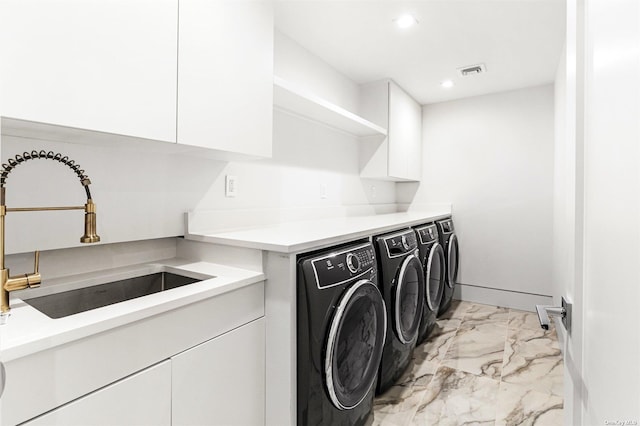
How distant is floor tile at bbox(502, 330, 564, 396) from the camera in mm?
2029

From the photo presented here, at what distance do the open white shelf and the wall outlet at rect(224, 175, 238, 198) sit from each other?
1.76ft

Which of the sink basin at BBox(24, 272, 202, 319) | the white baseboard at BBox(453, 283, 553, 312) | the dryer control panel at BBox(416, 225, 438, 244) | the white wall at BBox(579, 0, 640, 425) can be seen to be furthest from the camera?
the white baseboard at BBox(453, 283, 553, 312)

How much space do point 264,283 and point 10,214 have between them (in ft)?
2.93

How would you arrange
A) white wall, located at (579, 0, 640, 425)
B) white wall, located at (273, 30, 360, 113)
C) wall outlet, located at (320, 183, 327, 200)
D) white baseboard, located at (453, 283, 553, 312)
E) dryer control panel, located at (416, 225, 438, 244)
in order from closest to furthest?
white wall, located at (579, 0, 640, 425), white wall, located at (273, 30, 360, 113), dryer control panel, located at (416, 225, 438, 244), wall outlet, located at (320, 183, 327, 200), white baseboard, located at (453, 283, 553, 312)

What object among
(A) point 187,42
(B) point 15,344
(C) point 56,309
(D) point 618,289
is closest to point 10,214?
(C) point 56,309

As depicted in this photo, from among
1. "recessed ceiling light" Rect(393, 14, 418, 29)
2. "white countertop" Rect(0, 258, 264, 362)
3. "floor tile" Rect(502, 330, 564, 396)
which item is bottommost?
"floor tile" Rect(502, 330, 564, 396)

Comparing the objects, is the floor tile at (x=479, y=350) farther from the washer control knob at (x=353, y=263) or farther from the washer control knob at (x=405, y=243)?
the washer control knob at (x=353, y=263)

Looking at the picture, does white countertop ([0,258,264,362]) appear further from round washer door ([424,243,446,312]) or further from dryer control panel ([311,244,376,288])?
round washer door ([424,243,446,312])

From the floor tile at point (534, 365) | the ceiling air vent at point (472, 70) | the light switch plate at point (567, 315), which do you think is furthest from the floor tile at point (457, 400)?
the ceiling air vent at point (472, 70)

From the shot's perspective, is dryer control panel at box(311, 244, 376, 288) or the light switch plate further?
dryer control panel at box(311, 244, 376, 288)

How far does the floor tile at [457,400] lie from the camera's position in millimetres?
1721

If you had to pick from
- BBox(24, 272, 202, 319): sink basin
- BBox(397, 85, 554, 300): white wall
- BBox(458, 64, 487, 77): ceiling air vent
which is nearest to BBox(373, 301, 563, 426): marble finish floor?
BBox(397, 85, 554, 300): white wall

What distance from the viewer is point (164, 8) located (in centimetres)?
113

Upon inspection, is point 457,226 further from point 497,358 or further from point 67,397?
point 67,397
